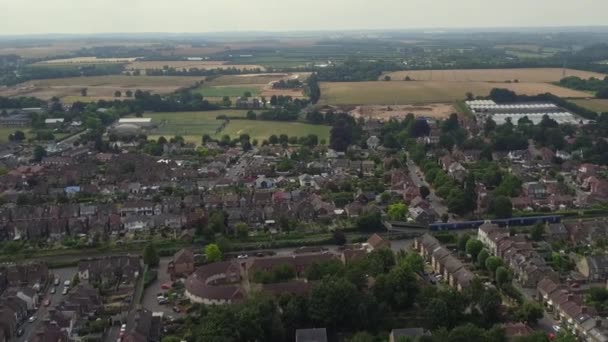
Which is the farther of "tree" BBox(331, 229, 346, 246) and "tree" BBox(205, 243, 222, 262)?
"tree" BBox(331, 229, 346, 246)

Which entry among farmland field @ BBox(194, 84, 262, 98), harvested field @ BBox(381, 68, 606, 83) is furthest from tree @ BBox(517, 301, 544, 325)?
harvested field @ BBox(381, 68, 606, 83)

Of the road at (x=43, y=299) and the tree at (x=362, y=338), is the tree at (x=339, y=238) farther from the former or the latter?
the road at (x=43, y=299)

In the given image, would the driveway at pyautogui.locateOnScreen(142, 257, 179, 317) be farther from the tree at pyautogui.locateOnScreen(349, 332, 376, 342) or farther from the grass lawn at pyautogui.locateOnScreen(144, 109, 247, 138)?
the grass lawn at pyautogui.locateOnScreen(144, 109, 247, 138)

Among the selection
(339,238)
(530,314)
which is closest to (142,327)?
(339,238)

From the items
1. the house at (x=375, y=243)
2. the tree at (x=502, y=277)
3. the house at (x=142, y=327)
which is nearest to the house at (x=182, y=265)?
the house at (x=142, y=327)

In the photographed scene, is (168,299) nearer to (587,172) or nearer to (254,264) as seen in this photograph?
(254,264)

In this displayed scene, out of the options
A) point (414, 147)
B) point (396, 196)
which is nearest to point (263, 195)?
point (396, 196)
